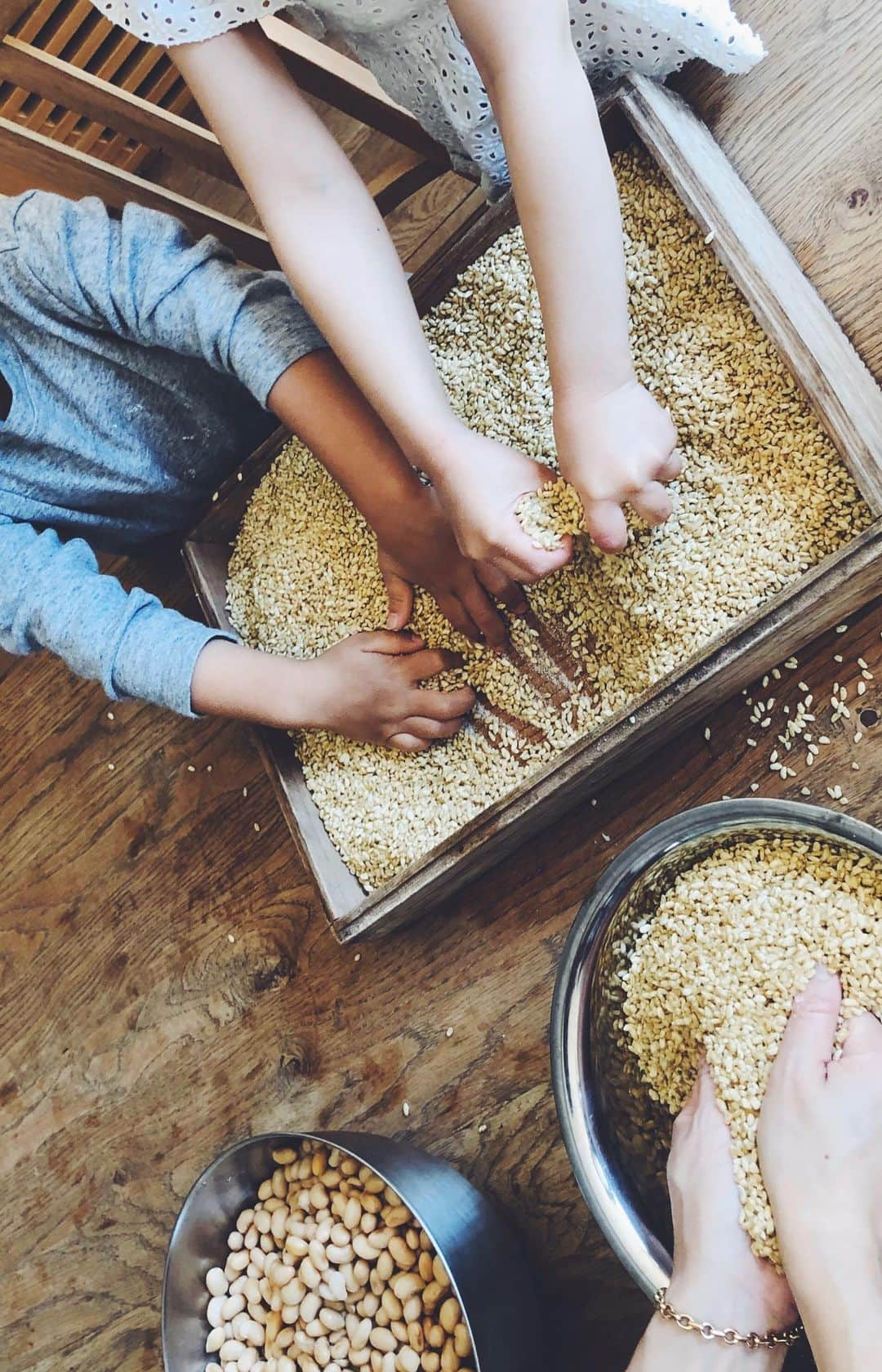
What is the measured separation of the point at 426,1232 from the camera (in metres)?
0.85

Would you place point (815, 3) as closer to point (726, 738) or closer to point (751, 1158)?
point (726, 738)

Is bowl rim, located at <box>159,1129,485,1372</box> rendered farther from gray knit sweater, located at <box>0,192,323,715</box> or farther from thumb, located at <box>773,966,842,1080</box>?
gray knit sweater, located at <box>0,192,323,715</box>

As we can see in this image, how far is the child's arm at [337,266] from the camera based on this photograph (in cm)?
85

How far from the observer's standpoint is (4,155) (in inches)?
40.3

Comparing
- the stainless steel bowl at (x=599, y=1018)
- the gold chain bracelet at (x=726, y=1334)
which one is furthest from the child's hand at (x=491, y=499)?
the gold chain bracelet at (x=726, y=1334)

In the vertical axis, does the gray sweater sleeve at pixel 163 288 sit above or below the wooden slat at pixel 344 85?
below

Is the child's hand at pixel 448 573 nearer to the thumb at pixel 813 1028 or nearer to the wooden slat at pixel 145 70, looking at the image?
the thumb at pixel 813 1028

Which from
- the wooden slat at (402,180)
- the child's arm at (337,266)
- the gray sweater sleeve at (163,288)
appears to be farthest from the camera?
the wooden slat at (402,180)

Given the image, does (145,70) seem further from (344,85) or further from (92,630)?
(92,630)

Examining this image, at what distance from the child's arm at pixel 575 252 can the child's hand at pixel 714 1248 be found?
18.6 inches

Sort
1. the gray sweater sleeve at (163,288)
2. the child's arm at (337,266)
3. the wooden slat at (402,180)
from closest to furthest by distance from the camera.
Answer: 1. the child's arm at (337,266)
2. the gray sweater sleeve at (163,288)
3. the wooden slat at (402,180)

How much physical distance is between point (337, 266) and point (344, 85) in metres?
0.24

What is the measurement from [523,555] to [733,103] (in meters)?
0.45

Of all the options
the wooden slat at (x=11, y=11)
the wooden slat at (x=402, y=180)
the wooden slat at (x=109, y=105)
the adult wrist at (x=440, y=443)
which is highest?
the wooden slat at (x=402, y=180)
